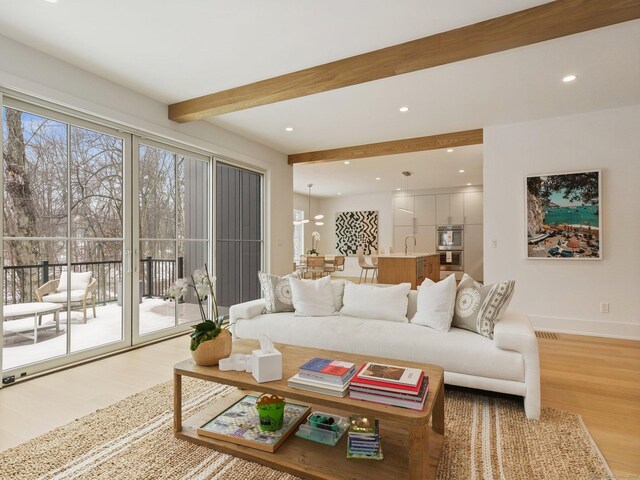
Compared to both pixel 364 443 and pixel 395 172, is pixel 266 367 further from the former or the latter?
pixel 395 172

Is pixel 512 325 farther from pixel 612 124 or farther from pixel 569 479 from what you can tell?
pixel 612 124

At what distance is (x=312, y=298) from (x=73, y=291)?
2.26 meters

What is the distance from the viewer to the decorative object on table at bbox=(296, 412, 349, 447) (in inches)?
70.9

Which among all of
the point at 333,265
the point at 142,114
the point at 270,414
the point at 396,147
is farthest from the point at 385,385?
the point at 333,265

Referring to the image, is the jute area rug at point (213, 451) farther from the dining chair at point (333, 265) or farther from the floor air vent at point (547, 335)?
the dining chair at point (333, 265)

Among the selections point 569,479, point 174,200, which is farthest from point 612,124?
point 174,200

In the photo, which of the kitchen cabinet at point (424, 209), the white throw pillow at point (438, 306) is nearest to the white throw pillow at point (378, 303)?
the white throw pillow at point (438, 306)

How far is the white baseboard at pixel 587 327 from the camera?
13.4 ft

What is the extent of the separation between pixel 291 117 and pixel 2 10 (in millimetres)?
2739

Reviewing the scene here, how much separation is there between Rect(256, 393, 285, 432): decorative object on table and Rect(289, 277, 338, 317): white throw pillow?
1.37 m

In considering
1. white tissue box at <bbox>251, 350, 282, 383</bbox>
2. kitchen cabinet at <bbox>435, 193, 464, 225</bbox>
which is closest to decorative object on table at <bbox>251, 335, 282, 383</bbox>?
white tissue box at <bbox>251, 350, 282, 383</bbox>

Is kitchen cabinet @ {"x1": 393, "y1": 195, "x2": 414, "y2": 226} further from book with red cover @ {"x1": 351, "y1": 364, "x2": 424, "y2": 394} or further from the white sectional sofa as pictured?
book with red cover @ {"x1": 351, "y1": 364, "x2": 424, "y2": 394}

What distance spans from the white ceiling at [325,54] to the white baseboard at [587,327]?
2.59m

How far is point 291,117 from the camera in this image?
4.41m
